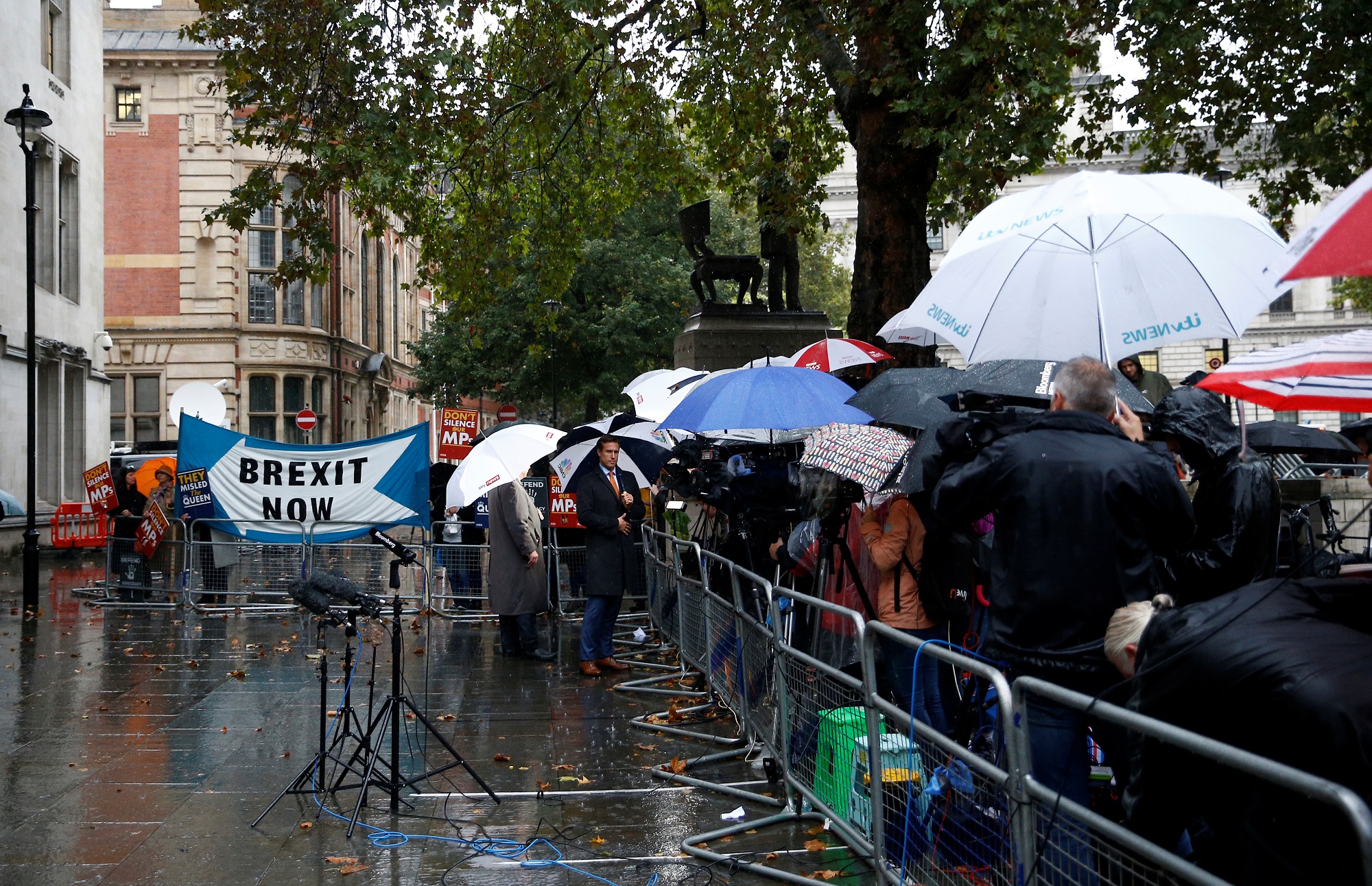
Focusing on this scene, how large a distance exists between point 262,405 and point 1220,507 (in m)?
41.5

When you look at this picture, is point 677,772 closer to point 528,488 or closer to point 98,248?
point 528,488

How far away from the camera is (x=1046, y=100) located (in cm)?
1207

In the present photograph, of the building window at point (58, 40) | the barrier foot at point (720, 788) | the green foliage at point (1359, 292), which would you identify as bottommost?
the barrier foot at point (720, 788)

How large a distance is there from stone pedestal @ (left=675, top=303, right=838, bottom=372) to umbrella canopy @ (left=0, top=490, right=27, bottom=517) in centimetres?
1283

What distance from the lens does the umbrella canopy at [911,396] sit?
6.45 metres

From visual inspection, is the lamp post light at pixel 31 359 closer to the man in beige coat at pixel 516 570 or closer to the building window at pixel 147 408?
the man in beige coat at pixel 516 570

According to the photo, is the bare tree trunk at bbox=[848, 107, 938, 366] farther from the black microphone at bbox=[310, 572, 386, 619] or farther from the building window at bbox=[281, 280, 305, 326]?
the building window at bbox=[281, 280, 305, 326]

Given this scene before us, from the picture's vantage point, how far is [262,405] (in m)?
42.9

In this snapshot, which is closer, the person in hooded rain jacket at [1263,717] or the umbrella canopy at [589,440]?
the person in hooded rain jacket at [1263,717]

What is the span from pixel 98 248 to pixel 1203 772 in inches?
1188

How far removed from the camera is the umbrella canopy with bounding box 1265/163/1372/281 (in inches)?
95.7

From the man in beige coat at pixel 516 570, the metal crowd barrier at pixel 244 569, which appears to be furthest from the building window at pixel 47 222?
the man in beige coat at pixel 516 570

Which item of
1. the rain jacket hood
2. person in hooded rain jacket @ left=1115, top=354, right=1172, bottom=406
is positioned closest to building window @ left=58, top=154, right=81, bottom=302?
person in hooded rain jacket @ left=1115, top=354, right=1172, bottom=406

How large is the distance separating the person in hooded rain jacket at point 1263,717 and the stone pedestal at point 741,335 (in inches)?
461
